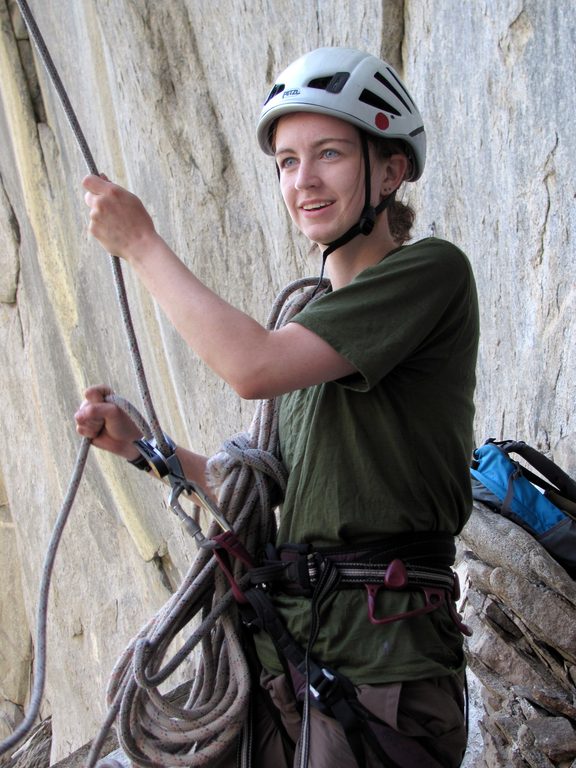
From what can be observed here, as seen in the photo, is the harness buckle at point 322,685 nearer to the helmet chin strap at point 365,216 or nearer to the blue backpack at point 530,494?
the helmet chin strap at point 365,216

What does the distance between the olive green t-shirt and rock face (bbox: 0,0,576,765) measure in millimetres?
1042

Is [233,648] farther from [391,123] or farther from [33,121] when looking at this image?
[33,121]

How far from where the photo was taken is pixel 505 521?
2529mm

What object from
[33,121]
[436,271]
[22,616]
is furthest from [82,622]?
[436,271]

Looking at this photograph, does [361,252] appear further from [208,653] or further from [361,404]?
[208,653]

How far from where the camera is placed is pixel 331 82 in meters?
1.65

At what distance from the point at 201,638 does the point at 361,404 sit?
2.08 feet

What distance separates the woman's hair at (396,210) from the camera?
5.53ft

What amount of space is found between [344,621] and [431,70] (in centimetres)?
307

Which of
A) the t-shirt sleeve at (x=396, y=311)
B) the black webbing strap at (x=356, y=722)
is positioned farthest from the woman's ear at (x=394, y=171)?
the black webbing strap at (x=356, y=722)

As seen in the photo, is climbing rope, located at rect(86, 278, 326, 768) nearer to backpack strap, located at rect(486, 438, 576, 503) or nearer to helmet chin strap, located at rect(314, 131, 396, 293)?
helmet chin strap, located at rect(314, 131, 396, 293)

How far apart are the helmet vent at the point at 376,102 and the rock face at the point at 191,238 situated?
4.59 feet

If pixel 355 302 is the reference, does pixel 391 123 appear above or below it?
above

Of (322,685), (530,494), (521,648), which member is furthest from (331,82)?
(521,648)
